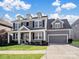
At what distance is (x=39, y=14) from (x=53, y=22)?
13.9ft

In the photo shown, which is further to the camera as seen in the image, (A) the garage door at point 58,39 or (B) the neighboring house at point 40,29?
(A) the garage door at point 58,39

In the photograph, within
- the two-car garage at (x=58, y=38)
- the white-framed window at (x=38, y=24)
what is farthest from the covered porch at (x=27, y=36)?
the two-car garage at (x=58, y=38)

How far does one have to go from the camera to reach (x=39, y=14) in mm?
38344

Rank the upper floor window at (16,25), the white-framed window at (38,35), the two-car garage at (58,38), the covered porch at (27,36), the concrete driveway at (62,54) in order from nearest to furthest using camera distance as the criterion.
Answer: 1. the concrete driveway at (62,54)
2. the covered porch at (27,36)
3. the white-framed window at (38,35)
4. the two-car garage at (58,38)
5. the upper floor window at (16,25)

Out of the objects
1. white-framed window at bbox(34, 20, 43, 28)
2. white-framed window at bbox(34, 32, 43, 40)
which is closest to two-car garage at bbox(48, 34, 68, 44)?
white-framed window at bbox(34, 32, 43, 40)

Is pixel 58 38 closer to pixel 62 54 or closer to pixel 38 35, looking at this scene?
pixel 38 35

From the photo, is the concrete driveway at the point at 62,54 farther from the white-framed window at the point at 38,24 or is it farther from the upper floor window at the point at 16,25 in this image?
the upper floor window at the point at 16,25

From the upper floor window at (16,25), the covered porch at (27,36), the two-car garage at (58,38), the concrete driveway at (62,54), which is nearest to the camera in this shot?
the concrete driveway at (62,54)

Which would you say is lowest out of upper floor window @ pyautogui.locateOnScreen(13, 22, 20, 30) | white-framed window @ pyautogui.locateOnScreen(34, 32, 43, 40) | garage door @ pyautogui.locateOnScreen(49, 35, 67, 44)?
garage door @ pyautogui.locateOnScreen(49, 35, 67, 44)

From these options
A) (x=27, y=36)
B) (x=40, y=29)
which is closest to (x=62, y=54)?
(x=40, y=29)

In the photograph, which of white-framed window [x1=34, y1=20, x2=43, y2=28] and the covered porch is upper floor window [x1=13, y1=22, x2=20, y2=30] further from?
white-framed window [x1=34, y1=20, x2=43, y2=28]

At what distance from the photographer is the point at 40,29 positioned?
37.6 metres

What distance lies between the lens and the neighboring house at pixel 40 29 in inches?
1468

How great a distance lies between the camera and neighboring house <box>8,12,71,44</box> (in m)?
37.3
